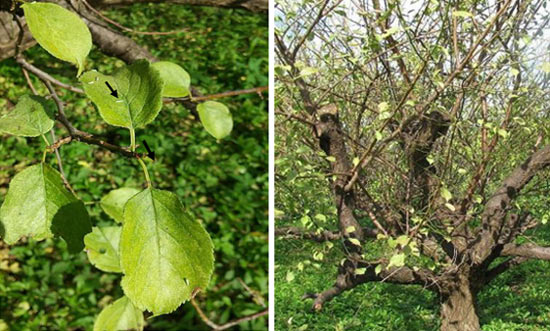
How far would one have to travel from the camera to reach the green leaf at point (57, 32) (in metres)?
0.34

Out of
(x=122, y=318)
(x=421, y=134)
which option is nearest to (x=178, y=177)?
(x=421, y=134)

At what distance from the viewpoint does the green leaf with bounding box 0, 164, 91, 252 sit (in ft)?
1.10

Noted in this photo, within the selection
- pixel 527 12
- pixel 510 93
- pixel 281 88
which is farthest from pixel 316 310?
pixel 527 12

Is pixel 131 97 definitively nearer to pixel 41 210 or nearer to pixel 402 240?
pixel 41 210

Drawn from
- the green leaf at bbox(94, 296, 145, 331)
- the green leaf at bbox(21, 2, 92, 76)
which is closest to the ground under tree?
the green leaf at bbox(94, 296, 145, 331)

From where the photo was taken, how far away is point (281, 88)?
1495 mm

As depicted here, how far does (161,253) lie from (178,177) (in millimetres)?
2423

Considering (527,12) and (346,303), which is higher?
(527,12)

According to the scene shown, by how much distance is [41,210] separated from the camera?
340 mm

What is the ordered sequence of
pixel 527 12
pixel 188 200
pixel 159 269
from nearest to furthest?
pixel 159 269, pixel 527 12, pixel 188 200

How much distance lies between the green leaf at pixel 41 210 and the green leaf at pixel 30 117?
0.03 m

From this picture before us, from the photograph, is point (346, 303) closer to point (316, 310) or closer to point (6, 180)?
point (316, 310)

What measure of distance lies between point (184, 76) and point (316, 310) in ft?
3.60

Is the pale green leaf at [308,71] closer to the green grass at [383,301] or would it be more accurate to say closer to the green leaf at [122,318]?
the green grass at [383,301]
